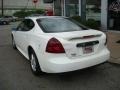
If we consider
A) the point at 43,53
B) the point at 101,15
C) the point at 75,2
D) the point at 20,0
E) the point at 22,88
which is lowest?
the point at 22,88

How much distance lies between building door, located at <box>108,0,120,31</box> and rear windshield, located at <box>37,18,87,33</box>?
6.46 metres

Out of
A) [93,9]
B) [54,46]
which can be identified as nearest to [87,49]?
[54,46]

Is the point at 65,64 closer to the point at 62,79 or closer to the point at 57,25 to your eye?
the point at 62,79

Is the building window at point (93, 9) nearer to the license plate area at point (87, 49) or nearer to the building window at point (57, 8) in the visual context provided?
the building window at point (57, 8)

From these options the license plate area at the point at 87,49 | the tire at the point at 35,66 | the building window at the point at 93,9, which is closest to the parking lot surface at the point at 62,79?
the tire at the point at 35,66

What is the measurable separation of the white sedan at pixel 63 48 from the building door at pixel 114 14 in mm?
6745

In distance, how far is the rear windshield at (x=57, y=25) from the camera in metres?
5.49

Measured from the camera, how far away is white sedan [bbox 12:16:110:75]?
4.64m

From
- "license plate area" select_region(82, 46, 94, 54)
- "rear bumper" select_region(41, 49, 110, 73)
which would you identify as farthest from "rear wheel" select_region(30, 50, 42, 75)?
"license plate area" select_region(82, 46, 94, 54)

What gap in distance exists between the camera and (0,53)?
838cm

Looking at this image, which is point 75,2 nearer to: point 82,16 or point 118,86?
point 82,16

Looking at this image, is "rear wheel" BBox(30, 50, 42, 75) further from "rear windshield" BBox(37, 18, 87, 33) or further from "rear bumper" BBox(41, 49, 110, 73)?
"rear windshield" BBox(37, 18, 87, 33)

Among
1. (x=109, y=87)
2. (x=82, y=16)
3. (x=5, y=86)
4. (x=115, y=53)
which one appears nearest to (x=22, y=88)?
(x=5, y=86)

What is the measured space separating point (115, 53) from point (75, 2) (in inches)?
389
